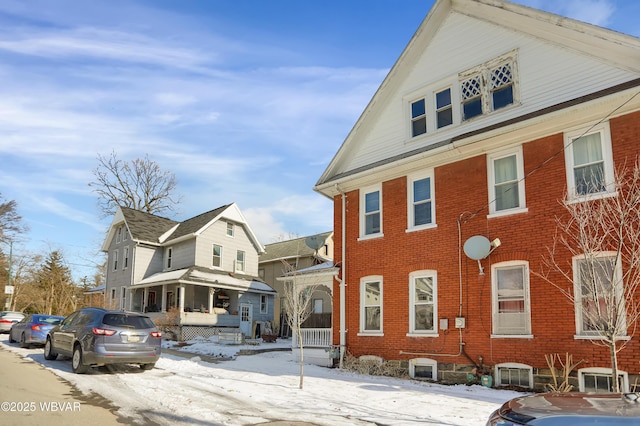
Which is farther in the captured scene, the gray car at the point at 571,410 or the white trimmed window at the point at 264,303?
the white trimmed window at the point at 264,303

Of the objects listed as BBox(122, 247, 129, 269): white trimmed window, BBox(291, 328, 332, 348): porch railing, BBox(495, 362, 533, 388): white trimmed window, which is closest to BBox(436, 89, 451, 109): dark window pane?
BBox(495, 362, 533, 388): white trimmed window

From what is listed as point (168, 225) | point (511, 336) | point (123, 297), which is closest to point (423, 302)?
point (511, 336)

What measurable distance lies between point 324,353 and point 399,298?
3.73 metres

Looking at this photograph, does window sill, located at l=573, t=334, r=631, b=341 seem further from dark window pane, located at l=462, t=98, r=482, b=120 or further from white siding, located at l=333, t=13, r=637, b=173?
dark window pane, located at l=462, t=98, r=482, b=120

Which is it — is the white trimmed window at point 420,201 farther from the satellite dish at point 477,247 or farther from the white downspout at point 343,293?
the white downspout at point 343,293

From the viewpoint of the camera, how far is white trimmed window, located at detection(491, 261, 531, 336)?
37.4 feet

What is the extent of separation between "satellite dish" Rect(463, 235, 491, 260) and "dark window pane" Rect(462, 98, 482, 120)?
3.56m

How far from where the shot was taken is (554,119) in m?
11.2

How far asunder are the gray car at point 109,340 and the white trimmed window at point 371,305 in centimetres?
616

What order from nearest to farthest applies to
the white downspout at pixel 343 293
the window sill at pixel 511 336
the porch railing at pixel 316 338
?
1. the window sill at pixel 511 336
2. the white downspout at pixel 343 293
3. the porch railing at pixel 316 338

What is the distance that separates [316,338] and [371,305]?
3.07 metres

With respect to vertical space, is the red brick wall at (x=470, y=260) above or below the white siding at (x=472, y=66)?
below

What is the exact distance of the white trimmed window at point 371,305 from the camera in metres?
14.8

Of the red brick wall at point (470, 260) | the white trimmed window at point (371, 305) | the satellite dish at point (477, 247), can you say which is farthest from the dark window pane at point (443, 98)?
the white trimmed window at point (371, 305)
